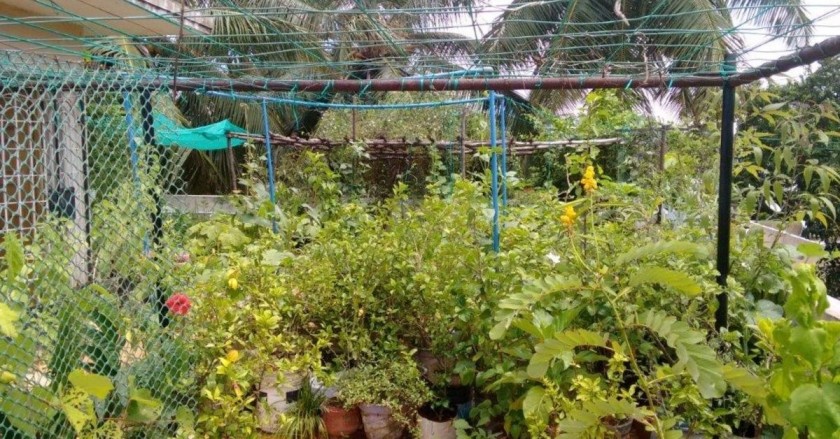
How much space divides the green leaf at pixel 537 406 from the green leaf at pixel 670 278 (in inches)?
21.3

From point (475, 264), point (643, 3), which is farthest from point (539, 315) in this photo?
point (643, 3)

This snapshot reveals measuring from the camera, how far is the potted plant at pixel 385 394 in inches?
102

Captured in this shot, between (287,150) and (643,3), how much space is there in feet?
27.0

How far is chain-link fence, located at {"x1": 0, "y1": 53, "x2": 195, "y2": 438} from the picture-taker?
1843mm

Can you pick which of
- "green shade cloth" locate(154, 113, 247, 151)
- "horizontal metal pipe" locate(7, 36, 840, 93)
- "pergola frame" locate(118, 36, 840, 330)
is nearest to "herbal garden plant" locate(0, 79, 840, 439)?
"pergola frame" locate(118, 36, 840, 330)

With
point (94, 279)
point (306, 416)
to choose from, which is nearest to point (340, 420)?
point (306, 416)

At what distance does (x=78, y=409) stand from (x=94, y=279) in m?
0.57

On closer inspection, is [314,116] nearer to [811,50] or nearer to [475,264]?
[475,264]

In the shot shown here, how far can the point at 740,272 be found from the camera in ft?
8.82

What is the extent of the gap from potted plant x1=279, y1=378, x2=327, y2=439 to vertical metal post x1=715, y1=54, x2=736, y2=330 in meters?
1.85

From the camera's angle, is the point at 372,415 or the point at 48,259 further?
the point at 372,415

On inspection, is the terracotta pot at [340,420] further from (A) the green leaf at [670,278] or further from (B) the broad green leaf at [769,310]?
(B) the broad green leaf at [769,310]

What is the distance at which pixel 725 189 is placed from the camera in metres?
2.35

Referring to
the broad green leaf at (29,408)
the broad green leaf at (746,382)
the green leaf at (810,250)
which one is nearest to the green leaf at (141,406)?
the broad green leaf at (29,408)
